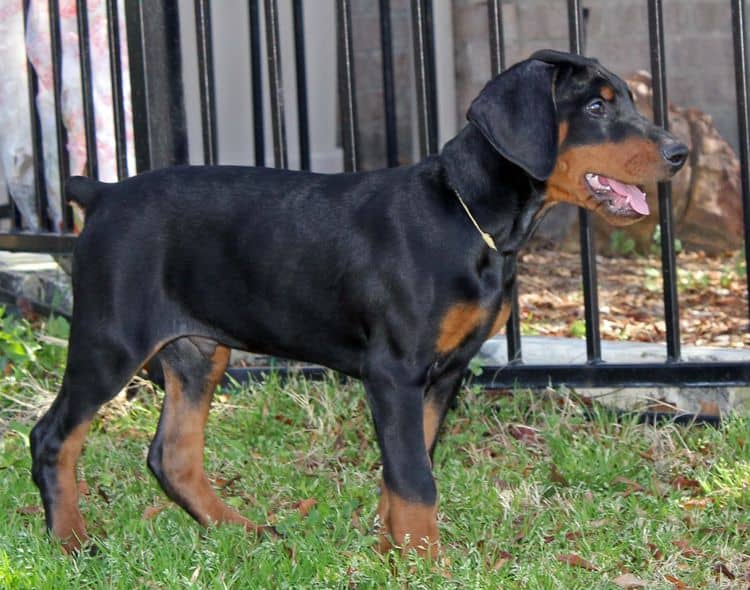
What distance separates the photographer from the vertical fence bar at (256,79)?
5305mm

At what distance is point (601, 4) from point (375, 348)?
6.60m

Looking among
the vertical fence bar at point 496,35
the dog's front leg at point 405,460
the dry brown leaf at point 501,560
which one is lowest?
the dry brown leaf at point 501,560

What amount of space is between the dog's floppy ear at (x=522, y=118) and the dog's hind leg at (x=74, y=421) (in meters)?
1.24

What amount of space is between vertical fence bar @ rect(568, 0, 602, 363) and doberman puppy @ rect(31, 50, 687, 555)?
1.05 meters

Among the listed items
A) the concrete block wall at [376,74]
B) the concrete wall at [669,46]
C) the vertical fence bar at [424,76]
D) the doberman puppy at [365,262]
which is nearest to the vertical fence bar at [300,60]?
the vertical fence bar at [424,76]

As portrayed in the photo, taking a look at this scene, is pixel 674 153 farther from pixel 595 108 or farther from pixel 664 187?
pixel 664 187

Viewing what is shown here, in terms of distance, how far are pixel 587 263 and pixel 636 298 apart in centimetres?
277

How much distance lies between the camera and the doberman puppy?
368 cm

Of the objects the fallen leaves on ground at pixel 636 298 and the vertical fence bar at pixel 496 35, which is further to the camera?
the fallen leaves on ground at pixel 636 298

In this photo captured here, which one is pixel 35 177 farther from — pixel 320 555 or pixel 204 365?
pixel 320 555

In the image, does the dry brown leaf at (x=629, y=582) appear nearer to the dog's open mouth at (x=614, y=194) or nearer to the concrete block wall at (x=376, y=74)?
the dog's open mouth at (x=614, y=194)

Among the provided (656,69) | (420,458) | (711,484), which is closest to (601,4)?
(656,69)

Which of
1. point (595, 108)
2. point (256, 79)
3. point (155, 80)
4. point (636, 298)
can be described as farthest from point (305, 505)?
point (636, 298)

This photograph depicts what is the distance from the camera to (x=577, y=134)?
378 centimetres
